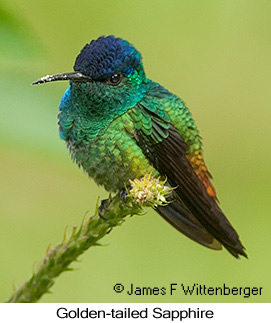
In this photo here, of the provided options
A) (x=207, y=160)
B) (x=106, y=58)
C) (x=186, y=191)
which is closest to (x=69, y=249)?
(x=186, y=191)

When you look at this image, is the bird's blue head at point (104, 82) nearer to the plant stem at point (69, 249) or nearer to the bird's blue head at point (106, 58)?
the bird's blue head at point (106, 58)

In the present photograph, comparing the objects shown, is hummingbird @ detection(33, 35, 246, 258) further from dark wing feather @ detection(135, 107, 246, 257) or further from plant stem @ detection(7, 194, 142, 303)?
plant stem @ detection(7, 194, 142, 303)

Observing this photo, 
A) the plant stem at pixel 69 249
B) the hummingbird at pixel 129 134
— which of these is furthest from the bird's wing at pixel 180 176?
the plant stem at pixel 69 249

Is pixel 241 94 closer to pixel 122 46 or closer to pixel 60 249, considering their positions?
pixel 122 46

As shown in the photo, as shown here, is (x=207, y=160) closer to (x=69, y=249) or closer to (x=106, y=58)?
(x=106, y=58)

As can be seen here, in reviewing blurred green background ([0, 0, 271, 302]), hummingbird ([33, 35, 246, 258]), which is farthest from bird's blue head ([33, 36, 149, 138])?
blurred green background ([0, 0, 271, 302])
